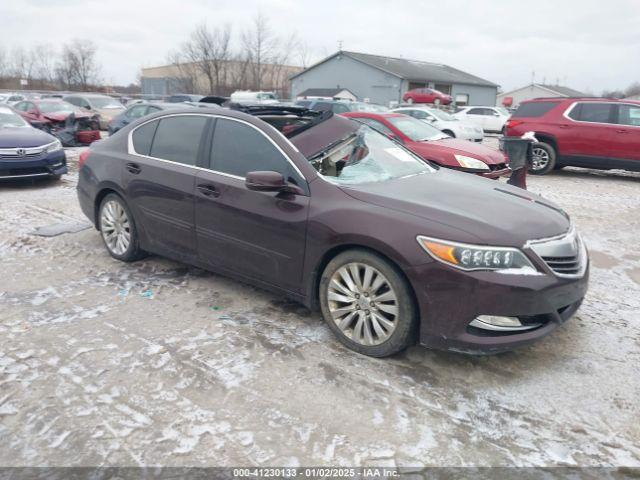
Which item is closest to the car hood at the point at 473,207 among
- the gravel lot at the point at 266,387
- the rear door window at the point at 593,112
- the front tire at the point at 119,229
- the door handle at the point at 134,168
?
the gravel lot at the point at 266,387

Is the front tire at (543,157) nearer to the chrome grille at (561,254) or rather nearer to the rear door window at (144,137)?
the chrome grille at (561,254)

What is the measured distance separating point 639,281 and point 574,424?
2732mm

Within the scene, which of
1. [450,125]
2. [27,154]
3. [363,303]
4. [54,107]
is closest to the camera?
[363,303]

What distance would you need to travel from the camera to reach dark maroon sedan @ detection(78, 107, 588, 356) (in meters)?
2.91

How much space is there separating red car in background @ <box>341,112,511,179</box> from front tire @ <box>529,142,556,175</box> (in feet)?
10.2

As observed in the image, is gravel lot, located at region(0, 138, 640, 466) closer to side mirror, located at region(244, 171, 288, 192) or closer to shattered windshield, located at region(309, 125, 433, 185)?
side mirror, located at region(244, 171, 288, 192)

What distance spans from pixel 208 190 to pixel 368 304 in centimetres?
164

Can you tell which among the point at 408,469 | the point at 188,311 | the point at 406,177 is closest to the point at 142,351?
the point at 188,311

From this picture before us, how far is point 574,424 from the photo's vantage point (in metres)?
2.66

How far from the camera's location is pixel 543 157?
10.9 meters

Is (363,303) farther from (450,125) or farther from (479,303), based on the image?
(450,125)

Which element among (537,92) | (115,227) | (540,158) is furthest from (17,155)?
(537,92)

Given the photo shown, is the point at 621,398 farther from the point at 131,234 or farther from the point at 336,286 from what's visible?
the point at 131,234

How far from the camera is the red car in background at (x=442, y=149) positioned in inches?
302
